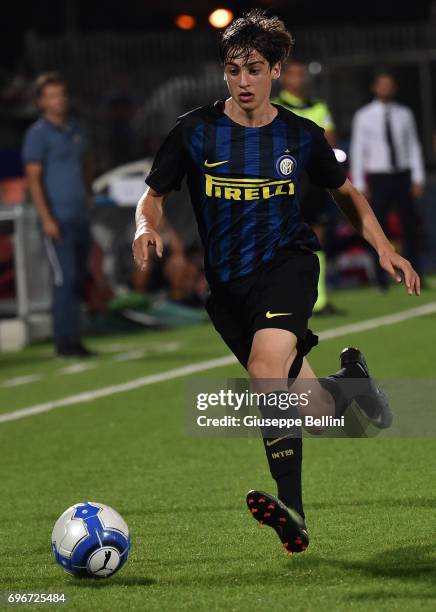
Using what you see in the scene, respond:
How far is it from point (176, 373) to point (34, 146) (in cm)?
239

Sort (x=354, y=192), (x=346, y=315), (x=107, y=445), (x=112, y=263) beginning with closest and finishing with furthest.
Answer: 1. (x=354, y=192)
2. (x=107, y=445)
3. (x=346, y=315)
4. (x=112, y=263)

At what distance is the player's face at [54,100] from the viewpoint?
13141 mm

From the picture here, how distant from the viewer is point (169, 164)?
21.4 feet

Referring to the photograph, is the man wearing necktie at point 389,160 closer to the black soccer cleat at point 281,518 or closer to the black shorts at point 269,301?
the black shorts at point 269,301

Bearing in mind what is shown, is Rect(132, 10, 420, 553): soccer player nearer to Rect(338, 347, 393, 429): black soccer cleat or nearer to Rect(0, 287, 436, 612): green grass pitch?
Rect(338, 347, 393, 429): black soccer cleat

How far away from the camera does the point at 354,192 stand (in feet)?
21.9

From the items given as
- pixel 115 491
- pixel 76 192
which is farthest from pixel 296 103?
pixel 115 491

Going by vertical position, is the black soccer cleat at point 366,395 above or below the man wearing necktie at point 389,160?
below

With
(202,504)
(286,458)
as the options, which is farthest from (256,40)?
(202,504)

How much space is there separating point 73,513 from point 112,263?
38.2 feet

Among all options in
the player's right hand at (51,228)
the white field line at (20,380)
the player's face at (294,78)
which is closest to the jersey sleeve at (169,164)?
the white field line at (20,380)

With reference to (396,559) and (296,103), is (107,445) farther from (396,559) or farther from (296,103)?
(296,103)

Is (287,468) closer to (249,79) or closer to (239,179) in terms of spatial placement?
(239,179)

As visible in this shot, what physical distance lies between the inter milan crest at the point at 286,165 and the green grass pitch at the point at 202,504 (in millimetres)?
1443
